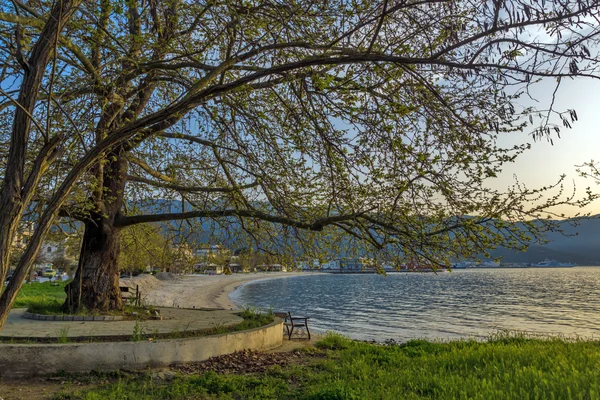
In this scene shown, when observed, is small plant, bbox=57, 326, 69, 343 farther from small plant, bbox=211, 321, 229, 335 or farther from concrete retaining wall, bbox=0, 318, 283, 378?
small plant, bbox=211, 321, 229, 335

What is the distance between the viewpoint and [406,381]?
715cm

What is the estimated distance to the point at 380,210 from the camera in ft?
25.6

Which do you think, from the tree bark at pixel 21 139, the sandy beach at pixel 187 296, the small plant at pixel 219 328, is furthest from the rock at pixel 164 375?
the sandy beach at pixel 187 296

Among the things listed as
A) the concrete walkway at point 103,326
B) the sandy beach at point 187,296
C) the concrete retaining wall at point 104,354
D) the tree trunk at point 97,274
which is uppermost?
the tree trunk at point 97,274

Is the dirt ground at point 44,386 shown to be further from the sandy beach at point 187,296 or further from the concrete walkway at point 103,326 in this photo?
the sandy beach at point 187,296

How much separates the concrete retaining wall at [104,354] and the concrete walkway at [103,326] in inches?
27.3

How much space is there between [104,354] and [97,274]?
4.89 metres

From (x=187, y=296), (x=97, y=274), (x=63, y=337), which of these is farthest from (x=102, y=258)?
(x=187, y=296)

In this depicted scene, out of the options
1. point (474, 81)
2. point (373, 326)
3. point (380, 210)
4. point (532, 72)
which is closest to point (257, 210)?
point (380, 210)

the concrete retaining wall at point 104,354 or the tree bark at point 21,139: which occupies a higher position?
the tree bark at point 21,139

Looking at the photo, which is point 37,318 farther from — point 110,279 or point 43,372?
point 43,372

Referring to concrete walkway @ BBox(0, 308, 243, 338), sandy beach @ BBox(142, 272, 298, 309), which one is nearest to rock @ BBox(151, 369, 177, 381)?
concrete walkway @ BBox(0, 308, 243, 338)

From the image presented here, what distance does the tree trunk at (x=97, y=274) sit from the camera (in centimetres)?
1271

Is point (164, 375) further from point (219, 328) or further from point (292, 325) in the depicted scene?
point (292, 325)
